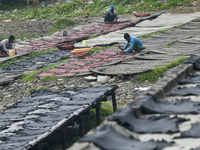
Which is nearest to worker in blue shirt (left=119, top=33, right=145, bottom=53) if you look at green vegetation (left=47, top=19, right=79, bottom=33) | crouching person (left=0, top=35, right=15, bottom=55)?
crouching person (left=0, top=35, right=15, bottom=55)

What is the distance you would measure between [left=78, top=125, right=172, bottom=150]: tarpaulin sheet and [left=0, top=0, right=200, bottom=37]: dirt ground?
48.8ft

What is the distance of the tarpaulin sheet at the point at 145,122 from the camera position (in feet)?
7.66

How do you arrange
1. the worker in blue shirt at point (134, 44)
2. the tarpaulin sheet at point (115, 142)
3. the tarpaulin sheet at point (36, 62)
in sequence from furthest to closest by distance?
the tarpaulin sheet at point (36, 62) < the worker in blue shirt at point (134, 44) < the tarpaulin sheet at point (115, 142)

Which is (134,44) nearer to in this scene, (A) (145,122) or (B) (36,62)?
(B) (36,62)

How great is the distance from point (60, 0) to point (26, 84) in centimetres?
Result: 1808

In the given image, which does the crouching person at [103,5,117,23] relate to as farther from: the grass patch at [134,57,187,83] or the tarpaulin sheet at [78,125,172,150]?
the tarpaulin sheet at [78,125,172,150]

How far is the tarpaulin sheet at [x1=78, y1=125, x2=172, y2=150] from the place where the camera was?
1.96 metres

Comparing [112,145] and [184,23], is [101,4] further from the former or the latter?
[112,145]

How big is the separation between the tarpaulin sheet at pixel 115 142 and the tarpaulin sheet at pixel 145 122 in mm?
163

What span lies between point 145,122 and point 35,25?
57.1 feet

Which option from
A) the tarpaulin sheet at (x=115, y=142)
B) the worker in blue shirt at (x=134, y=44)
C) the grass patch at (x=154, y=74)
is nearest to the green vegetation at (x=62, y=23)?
the worker in blue shirt at (x=134, y=44)

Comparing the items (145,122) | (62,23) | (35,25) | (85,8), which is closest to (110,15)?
(62,23)

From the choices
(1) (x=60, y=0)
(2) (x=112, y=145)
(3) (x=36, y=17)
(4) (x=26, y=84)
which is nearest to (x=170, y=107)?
(2) (x=112, y=145)

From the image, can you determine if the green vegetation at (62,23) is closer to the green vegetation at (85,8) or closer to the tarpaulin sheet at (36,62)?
the green vegetation at (85,8)
